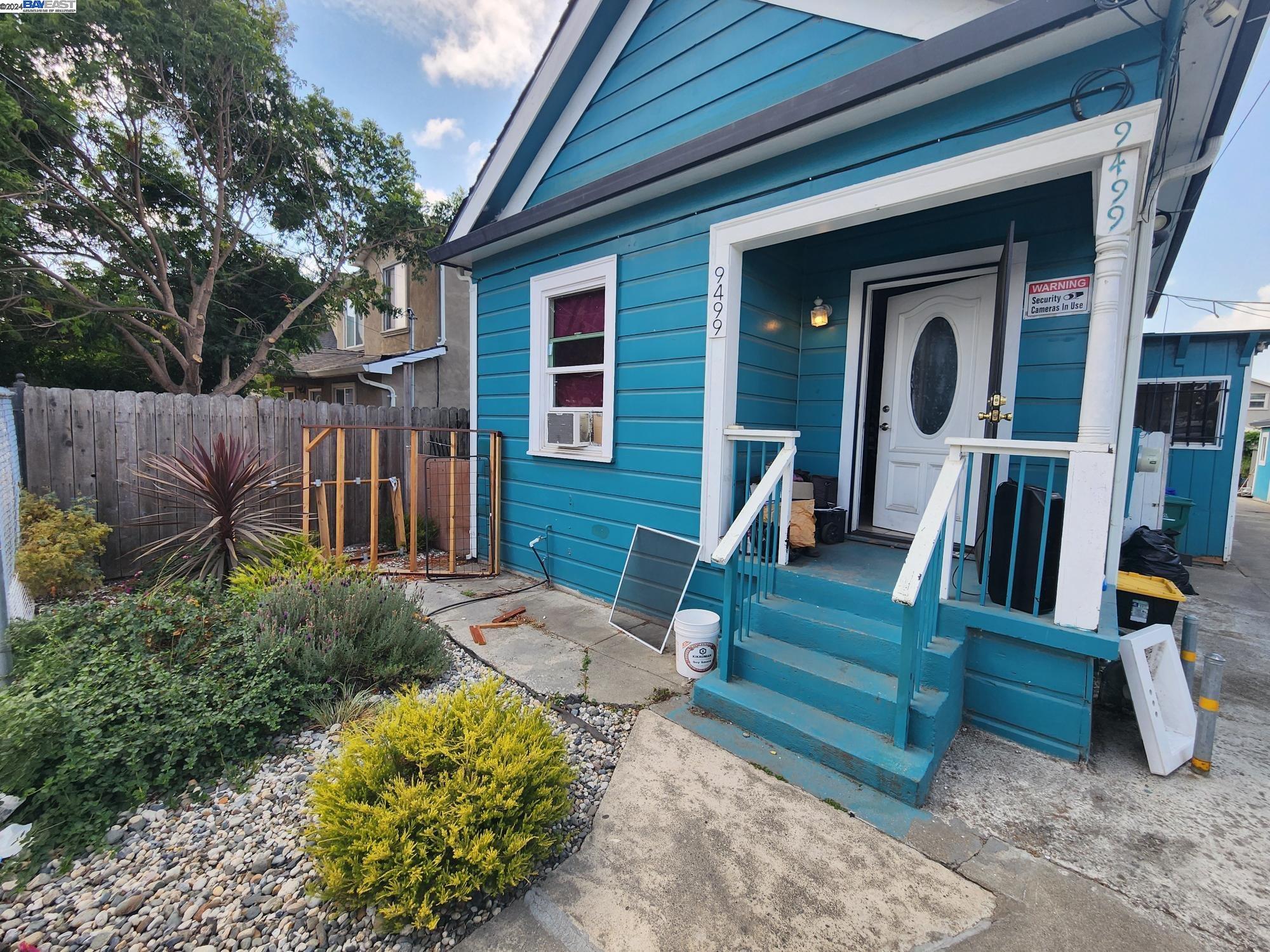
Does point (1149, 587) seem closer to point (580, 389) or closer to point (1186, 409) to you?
point (580, 389)

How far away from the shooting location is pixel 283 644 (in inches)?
105

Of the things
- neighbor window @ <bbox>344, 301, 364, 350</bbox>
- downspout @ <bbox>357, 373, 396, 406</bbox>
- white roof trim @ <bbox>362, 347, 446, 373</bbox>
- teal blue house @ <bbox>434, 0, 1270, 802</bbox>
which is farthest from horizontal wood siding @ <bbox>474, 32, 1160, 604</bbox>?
neighbor window @ <bbox>344, 301, 364, 350</bbox>

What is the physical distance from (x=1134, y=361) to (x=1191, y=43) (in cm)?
154

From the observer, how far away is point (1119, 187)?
7.53 feet

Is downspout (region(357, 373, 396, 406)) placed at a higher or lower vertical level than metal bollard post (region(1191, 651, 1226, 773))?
higher

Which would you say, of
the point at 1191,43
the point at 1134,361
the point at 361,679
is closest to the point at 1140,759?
the point at 1134,361

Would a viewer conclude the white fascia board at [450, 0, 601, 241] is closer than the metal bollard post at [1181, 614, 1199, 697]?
No

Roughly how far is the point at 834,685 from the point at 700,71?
13.3ft

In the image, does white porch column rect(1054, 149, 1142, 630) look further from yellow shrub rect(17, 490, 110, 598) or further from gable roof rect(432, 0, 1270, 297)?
yellow shrub rect(17, 490, 110, 598)

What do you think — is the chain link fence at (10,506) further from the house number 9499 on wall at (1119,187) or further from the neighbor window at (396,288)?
the neighbor window at (396,288)

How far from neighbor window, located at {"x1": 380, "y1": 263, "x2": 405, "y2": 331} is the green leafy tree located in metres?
1.01

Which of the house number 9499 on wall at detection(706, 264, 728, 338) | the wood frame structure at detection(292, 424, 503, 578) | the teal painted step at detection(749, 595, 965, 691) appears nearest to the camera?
the teal painted step at detection(749, 595, 965, 691)

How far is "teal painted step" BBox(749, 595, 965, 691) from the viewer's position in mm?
2459

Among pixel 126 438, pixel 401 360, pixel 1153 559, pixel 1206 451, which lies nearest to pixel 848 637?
pixel 1153 559
